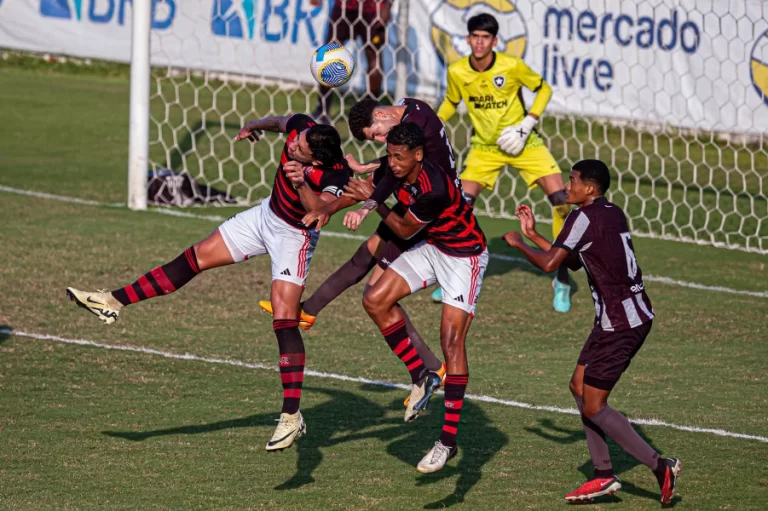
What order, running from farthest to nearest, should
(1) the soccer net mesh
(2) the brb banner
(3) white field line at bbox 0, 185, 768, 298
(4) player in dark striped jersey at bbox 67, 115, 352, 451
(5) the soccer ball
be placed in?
(1) the soccer net mesh < (2) the brb banner < (3) white field line at bbox 0, 185, 768, 298 < (5) the soccer ball < (4) player in dark striped jersey at bbox 67, 115, 352, 451

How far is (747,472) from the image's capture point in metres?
6.95

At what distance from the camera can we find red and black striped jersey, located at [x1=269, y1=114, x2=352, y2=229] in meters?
7.14

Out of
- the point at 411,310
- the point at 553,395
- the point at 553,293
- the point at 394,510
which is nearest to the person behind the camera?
the point at 394,510

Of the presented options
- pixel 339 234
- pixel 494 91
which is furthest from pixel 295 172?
pixel 339 234

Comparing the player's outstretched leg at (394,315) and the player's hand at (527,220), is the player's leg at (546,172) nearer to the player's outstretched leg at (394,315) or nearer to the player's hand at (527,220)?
the player's outstretched leg at (394,315)

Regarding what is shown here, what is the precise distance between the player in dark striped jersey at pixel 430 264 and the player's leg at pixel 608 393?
843 millimetres

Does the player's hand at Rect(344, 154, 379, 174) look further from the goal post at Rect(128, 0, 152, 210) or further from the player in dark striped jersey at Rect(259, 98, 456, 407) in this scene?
the goal post at Rect(128, 0, 152, 210)

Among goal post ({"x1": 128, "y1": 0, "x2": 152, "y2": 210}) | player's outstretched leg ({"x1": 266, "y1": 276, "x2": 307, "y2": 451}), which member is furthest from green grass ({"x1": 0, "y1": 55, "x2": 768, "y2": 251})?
player's outstretched leg ({"x1": 266, "y1": 276, "x2": 307, "y2": 451})

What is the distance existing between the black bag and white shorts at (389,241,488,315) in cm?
753

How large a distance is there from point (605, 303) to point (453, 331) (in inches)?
40.7

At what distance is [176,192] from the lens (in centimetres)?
1461

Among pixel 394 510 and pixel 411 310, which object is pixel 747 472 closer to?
pixel 394 510

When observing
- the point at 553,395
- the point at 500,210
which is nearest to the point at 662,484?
the point at 553,395

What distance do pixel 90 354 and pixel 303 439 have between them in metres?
2.44
